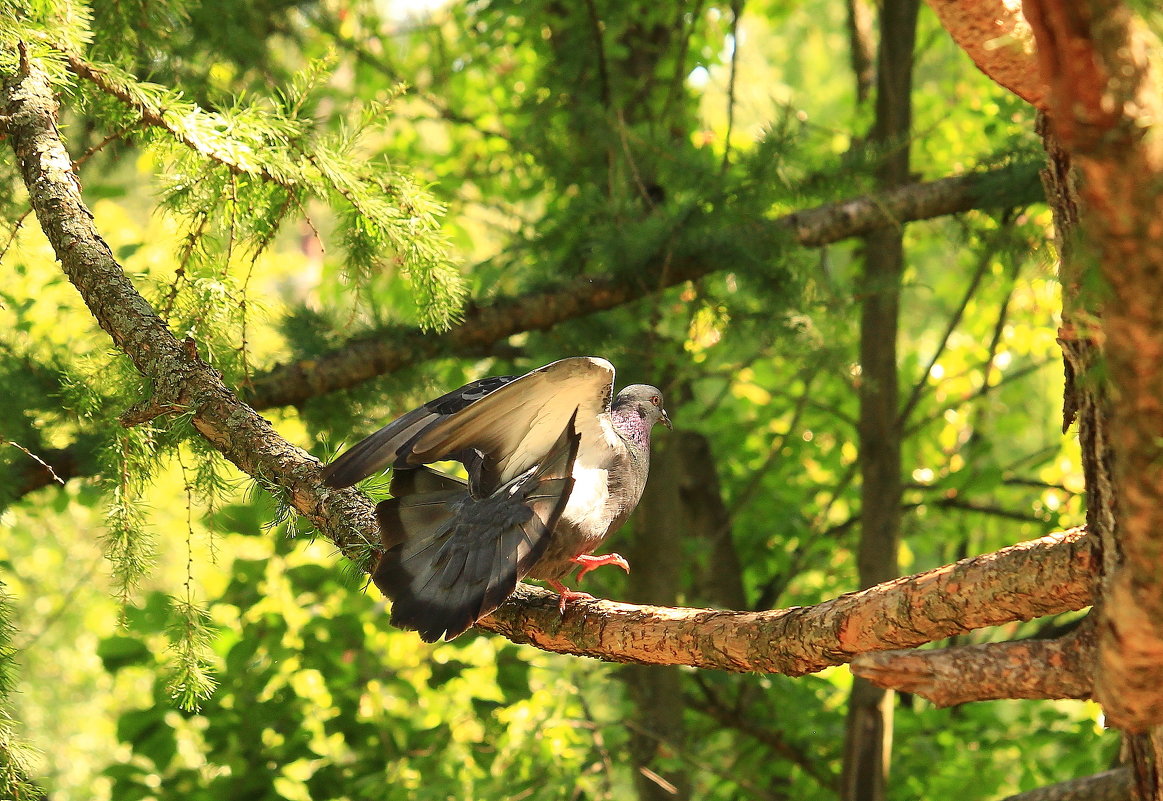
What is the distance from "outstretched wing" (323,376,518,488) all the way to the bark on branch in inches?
4.1

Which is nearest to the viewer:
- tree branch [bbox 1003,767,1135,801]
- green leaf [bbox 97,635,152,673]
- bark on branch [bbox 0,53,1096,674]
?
bark on branch [bbox 0,53,1096,674]

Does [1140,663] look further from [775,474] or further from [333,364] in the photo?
[775,474]

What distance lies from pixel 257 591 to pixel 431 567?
8.37ft

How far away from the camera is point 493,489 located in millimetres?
2678

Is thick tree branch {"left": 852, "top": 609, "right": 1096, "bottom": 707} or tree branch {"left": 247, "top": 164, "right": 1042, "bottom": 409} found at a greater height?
tree branch {"left": 247, "top": 164, "right": 1042, "bottom": 409}

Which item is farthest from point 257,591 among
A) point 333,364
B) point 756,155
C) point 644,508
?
point 756,155

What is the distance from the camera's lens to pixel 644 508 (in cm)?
466

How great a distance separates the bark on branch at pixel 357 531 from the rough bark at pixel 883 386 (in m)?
2.32

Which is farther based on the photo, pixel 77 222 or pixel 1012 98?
pixel 1012 98

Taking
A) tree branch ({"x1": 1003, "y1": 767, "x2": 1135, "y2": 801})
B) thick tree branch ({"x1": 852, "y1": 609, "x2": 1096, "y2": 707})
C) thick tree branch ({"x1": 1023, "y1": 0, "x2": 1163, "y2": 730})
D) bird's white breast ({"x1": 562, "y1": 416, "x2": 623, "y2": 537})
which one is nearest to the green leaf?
bird's white breast ({"x1": 562, "y1": 416, "x2": 623, "y2": 537})

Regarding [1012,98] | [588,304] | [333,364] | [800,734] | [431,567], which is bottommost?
[431,567]

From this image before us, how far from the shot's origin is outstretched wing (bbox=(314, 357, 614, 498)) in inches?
91.6

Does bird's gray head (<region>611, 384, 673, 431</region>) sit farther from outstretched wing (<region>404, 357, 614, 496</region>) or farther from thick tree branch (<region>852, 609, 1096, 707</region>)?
thick tree branch (<region>852, 609, 1096, 707</region>)

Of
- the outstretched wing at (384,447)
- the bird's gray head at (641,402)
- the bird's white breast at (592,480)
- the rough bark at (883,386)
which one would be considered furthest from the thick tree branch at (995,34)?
the rough bark at (883,386)
